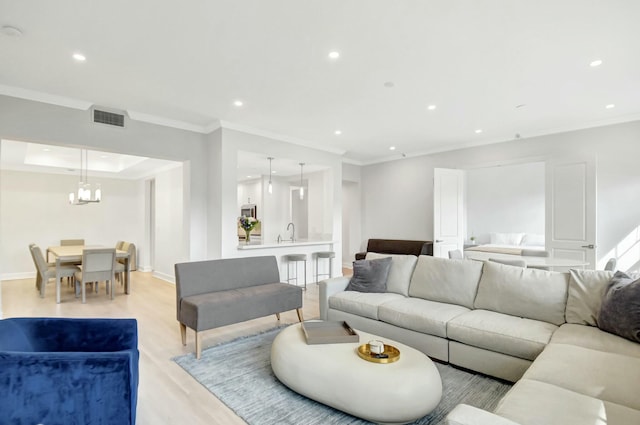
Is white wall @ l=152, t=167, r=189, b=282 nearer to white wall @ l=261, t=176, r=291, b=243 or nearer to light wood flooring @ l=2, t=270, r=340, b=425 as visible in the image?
light wood flooring @ l=2, t=270, r=340, b=425

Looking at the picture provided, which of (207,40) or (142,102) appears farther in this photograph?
(142,102)

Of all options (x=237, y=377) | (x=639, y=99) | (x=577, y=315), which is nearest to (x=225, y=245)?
(x=237, y=377)

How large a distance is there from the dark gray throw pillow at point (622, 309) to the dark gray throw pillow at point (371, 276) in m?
1.92

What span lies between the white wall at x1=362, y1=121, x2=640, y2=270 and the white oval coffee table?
15.0 ft

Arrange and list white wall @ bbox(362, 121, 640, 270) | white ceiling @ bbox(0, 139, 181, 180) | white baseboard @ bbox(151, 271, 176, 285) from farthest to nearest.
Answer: white ceiling @ bbox(0, 139, 181, 180)
white baseboard @ bbox(151, 271, 176, 285)
white wall @ bbox(362, 121, 640, 270)

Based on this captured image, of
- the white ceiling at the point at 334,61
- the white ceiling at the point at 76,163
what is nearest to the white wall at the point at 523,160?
the white ceiling at the point at 334,61

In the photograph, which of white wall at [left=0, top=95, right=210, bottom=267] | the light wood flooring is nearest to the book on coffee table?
the light wood flooring

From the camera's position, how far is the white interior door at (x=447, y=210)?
6.31 metres

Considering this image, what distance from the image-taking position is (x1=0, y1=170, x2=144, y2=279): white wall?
24.2 feet

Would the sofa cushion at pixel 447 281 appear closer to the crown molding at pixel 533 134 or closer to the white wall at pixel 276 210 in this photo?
the crown molding at pixel 533 134

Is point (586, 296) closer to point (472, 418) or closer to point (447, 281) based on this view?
point (447, 281)

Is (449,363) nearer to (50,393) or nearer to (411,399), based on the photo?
(411,399)

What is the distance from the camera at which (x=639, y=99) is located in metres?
4.14

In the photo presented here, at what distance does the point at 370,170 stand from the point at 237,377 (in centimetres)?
634
